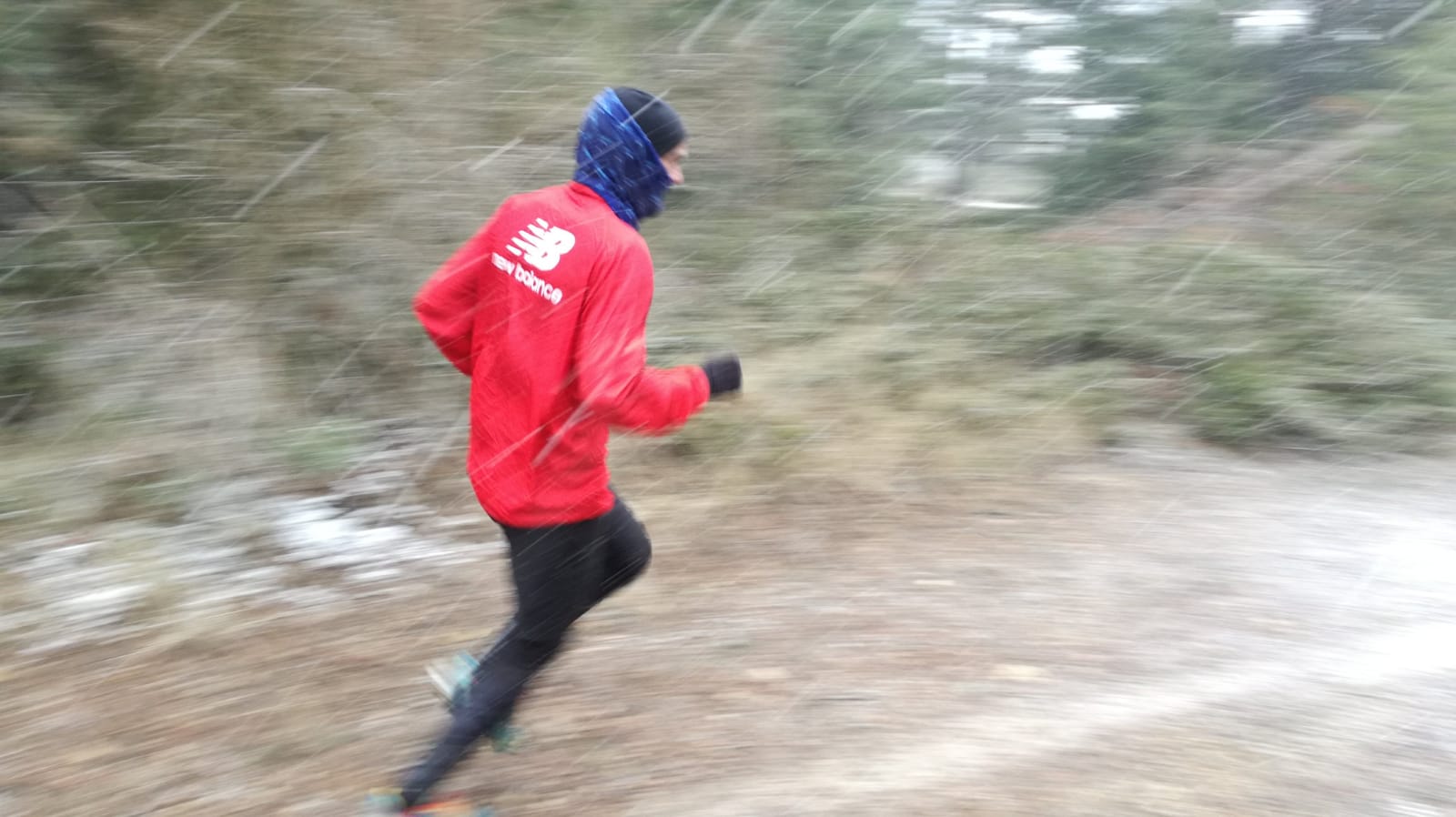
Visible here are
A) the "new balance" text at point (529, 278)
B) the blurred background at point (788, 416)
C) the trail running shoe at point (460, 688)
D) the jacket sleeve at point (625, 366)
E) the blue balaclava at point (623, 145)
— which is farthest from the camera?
the blurred background at point (788, 416)

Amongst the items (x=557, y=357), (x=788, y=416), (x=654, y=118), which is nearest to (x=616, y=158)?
(x=654, y=118)

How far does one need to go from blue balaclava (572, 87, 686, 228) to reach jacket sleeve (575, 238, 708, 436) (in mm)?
228

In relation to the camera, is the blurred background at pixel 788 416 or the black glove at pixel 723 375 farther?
the blurred background at pixel 788 416

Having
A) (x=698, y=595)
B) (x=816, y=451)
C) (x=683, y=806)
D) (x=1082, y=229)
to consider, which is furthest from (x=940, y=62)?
(x=683, y=806)

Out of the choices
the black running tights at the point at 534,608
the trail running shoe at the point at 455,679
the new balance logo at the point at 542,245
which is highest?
the new balance logo at the point at 542,245

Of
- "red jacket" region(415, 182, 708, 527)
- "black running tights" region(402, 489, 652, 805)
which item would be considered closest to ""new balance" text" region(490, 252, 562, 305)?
"red jacket" region(415, 182, 708, 527)

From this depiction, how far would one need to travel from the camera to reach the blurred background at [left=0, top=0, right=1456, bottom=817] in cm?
369

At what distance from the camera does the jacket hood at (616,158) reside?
8.98 ft

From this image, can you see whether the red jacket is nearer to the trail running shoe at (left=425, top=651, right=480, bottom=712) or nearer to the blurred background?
the trail running shoe at (left=425, top=651, right=480, bottom=712)

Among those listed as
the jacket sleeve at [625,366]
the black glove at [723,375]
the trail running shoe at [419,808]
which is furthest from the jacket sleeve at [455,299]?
the trail running shoe at [419,808]

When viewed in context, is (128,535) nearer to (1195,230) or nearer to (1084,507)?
(1084,507)

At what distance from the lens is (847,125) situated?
9234mm

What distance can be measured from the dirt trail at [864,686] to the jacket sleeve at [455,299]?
4.80 feet

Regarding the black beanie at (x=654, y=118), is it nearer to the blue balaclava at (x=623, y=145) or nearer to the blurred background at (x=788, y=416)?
the blue balaclava at (x=623, y=145)
